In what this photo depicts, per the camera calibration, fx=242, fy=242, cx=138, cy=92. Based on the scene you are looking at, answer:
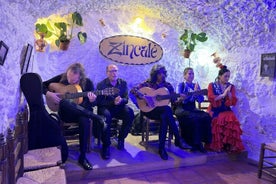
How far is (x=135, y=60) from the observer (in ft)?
14.0

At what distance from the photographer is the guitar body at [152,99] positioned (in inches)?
130

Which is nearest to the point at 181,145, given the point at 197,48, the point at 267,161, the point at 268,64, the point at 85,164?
the point at 267,161

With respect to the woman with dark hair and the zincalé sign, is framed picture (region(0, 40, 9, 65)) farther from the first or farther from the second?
the woman with dark hair

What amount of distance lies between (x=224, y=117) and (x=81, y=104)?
1976 millimetres

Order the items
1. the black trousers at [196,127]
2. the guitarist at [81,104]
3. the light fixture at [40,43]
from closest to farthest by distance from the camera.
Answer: the guitarist at [81,104] → the black trousers at [196,127] → the light fixture at [40,43]

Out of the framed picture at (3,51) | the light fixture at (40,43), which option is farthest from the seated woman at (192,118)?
the framed picture at (3,51)

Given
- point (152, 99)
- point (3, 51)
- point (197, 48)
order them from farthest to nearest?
point (197, 48) < point (152, 99) < point (3, 51)

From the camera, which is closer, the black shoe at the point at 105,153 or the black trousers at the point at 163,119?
the black shoe at the point at 105,153

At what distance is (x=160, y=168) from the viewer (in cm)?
306

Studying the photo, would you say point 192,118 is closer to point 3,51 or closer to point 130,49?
point 130,49

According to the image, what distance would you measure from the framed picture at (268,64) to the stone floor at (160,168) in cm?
121

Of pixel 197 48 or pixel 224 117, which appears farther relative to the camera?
pixel 197 48

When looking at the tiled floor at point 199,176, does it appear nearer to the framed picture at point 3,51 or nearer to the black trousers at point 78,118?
the black trousers at point 78,118

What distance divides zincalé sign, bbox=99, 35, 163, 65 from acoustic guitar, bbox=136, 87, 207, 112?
1016 millimetres
